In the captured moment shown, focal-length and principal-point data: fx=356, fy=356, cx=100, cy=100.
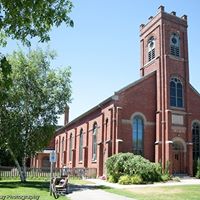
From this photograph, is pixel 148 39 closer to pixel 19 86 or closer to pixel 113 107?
pixel 113 107

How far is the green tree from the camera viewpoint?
2684 centimetres

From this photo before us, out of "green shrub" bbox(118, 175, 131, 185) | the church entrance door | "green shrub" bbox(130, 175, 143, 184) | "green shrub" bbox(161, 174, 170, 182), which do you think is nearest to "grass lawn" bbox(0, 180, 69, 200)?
"green shrub" bbox(118, 175, 131, 185)

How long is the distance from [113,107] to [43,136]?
29.5 feet

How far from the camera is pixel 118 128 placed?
33.7 m

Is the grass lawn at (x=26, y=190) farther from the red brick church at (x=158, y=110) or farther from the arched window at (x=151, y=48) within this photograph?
the arched window at (x=151, y=48)

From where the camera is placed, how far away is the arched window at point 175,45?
37.6 metres

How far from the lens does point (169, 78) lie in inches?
1423

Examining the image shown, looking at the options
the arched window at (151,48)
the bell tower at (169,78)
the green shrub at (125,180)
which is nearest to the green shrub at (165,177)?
the bell tower at (169,78)

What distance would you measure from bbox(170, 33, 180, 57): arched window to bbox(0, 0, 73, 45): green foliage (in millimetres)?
29895

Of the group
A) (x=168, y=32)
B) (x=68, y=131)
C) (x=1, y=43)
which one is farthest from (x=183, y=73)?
(x=1, y=43)

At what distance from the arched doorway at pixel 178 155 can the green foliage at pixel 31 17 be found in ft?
91.9

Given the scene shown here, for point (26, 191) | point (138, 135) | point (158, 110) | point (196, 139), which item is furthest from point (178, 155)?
point (26, 191)

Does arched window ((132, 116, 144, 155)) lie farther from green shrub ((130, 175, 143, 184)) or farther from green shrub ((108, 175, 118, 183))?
green shrub ((130, 175, 143, 184))

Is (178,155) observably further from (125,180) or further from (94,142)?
(94,142)
